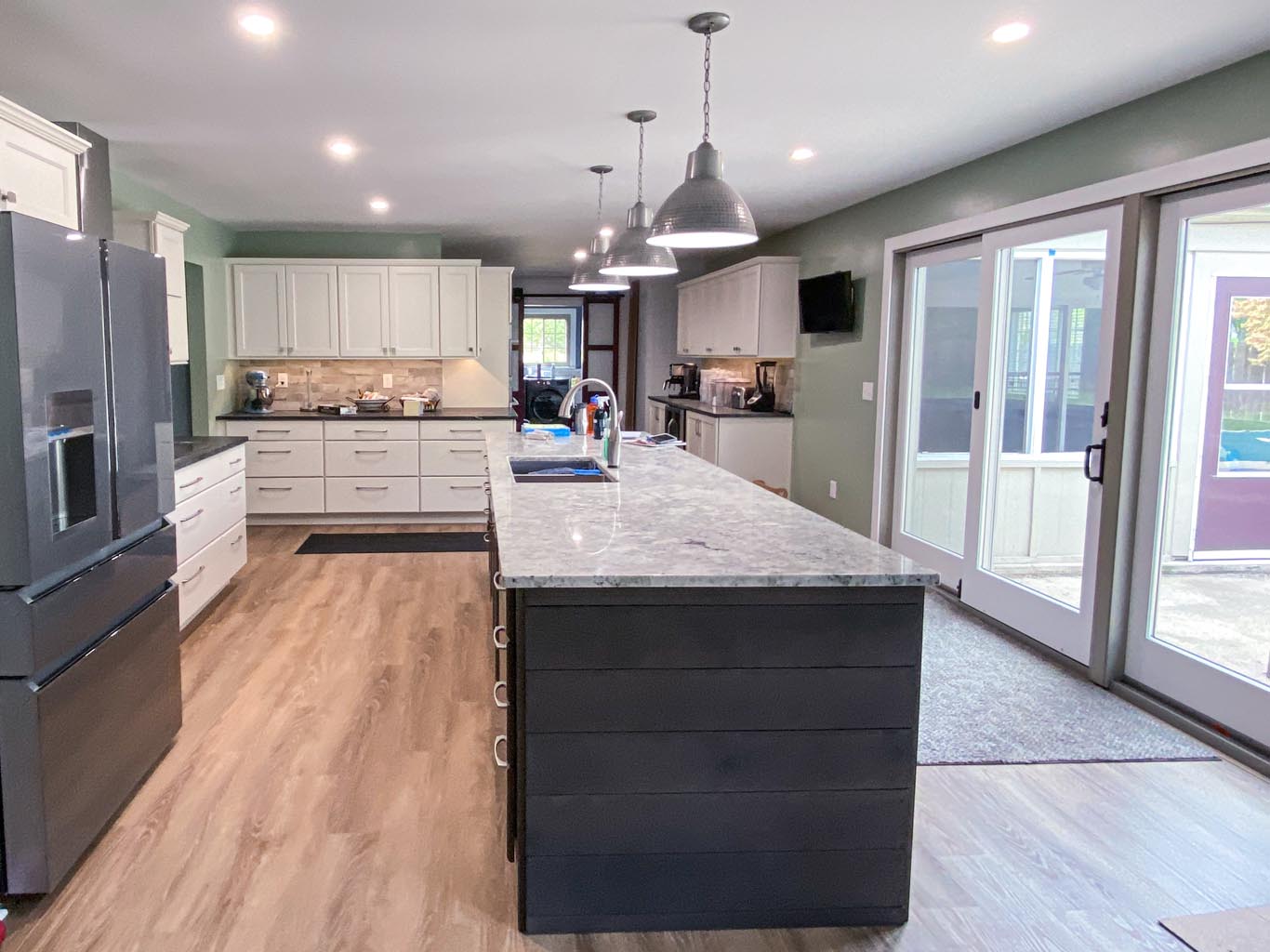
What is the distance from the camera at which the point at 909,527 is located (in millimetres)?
5371

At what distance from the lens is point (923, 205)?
4.98m

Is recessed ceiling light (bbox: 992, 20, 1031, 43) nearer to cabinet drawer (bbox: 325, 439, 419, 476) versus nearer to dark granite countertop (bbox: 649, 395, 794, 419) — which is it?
dark granite countertop (bbox: 649, 395, 794, 419)

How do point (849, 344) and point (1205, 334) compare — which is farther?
point (849, 344)

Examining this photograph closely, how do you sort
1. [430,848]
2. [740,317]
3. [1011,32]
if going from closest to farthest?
[430,848], [1011,32], [740,317]

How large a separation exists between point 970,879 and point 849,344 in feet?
13.8

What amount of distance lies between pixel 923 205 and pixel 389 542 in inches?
161

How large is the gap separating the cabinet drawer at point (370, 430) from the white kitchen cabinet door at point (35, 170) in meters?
3.66

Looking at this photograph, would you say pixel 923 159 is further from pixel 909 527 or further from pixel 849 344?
pixel 909 527

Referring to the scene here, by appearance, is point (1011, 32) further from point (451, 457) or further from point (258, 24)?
point (451, 457)

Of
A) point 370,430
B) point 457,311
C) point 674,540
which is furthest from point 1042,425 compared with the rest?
point 370,430

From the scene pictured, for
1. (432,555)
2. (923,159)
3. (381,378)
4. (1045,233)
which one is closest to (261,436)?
(381,378)

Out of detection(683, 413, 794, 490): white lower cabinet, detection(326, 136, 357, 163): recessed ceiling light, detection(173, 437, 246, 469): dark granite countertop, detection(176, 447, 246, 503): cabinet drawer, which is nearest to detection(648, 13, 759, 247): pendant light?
detection(326, 136, 357, 163): recessed ceiling light

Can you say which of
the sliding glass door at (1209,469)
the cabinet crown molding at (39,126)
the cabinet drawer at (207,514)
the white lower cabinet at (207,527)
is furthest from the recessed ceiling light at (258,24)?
the sliding glass door at (1209,469)

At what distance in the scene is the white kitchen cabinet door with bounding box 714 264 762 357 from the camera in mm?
6914
